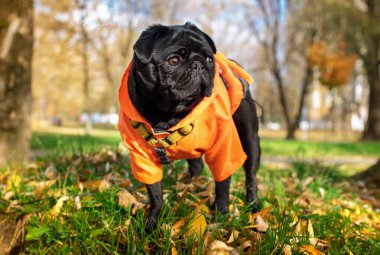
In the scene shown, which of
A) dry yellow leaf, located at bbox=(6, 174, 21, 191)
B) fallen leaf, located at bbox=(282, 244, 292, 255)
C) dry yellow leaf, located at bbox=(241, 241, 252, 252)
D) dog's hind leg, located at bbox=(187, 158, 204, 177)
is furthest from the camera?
dog's hind leg, located at bbox=(187, 158, 204, 177)

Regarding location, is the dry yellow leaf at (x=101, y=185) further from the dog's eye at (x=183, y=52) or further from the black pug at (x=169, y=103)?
the dog's eye at (x=183, y=52)

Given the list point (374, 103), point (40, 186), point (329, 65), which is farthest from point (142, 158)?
point (329, 65)

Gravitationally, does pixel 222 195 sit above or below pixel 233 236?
above

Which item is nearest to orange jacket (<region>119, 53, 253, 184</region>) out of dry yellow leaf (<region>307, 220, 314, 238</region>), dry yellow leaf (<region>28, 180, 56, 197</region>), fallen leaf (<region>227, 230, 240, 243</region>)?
fallen leaf (<region>227, 230, 240, 243</region>)

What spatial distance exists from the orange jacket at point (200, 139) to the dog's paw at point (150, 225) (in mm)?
283

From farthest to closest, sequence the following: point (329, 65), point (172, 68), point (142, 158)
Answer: point (329, 65) → point (142, 158) → point (172, 68)

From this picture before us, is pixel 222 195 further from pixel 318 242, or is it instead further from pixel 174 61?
pixel 174 61

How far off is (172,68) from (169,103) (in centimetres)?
26

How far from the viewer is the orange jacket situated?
104 inches

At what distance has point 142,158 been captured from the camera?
2.71m

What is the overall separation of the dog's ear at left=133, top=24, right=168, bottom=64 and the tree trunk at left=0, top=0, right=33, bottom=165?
3.32 meters

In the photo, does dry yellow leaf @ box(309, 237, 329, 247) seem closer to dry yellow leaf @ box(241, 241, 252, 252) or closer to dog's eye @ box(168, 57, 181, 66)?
dry yellow leaf @ box(241, 241, 252, 252)

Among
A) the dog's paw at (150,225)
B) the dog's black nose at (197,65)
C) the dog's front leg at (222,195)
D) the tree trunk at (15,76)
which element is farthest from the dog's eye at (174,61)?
the tree trunk at (15,76)

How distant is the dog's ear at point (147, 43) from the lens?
2.38 metres
